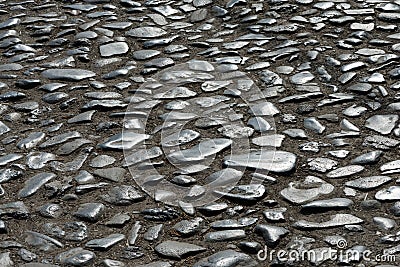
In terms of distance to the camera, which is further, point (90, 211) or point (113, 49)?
point (113, 49)

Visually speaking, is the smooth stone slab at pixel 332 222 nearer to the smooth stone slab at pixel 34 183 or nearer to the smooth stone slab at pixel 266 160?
the smooth stone slab at pixel 266 160

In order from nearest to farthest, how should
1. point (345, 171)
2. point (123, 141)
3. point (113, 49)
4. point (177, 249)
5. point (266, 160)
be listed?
point (177, 249) < point (345, 171) < point (266, 160) < point (123, 141) < point (113, 49)

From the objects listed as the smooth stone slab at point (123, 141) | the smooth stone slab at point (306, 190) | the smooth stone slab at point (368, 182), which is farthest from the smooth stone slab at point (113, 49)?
the smooth stone slab at point (368, 182)

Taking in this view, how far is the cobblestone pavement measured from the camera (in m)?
3.40

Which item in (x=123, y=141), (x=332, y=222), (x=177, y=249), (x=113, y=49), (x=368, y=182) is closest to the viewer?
(x=177, y=249)

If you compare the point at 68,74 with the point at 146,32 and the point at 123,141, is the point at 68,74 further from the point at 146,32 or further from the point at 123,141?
the point at 123,141

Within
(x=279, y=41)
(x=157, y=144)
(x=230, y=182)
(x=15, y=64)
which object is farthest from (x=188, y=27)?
(x=230, y=182)

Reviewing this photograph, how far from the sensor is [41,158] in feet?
13.4

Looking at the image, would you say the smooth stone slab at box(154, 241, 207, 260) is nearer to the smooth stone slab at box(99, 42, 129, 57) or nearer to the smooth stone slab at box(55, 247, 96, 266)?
the smooth stone slab at box(55, 247, 96, 266)

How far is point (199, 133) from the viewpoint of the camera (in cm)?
425

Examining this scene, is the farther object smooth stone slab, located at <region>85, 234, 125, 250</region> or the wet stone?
the wet stone

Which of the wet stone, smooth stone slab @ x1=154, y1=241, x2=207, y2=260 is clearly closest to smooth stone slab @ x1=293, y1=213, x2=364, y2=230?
smooth stone slab @ x1=154, y1=241, x2=207, y2=260

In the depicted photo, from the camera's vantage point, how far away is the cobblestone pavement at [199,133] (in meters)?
3.40

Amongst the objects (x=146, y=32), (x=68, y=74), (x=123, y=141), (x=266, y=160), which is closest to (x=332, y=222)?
(x=266, y=160)
